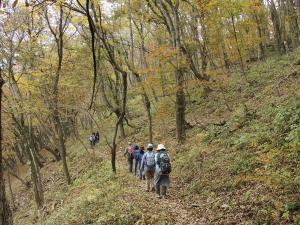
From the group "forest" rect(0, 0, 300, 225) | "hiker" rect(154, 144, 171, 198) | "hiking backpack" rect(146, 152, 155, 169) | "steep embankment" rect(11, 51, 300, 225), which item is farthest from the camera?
"hiking backpack" rect(146, 152, 155, 169)

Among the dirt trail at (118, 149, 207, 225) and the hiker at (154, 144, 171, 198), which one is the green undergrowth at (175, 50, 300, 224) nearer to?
the dirt trail at (118, 149, 207, 225)

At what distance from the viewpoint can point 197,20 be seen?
1145 inches

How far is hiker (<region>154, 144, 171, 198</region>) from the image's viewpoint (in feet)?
37.8

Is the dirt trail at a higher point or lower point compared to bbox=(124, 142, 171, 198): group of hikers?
lower

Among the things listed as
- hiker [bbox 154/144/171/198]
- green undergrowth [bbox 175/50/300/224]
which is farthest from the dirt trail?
green undergrowth [bbox 175/50/300/224]

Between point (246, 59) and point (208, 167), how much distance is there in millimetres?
28847

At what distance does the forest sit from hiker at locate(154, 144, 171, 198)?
364 mm

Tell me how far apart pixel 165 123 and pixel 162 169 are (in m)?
16.1

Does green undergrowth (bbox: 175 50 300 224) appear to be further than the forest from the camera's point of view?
No

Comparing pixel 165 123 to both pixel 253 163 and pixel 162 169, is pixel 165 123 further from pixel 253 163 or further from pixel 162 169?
pixel 253 163

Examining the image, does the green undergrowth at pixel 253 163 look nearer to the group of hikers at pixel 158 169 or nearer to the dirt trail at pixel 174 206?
the dirt trail at pixel 174 206

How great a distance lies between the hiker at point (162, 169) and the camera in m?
11.5

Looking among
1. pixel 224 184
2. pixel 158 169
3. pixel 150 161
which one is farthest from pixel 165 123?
pixel 224 184

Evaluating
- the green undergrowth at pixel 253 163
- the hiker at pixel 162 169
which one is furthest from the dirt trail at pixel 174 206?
the green undergrowth at pixel 253 163
